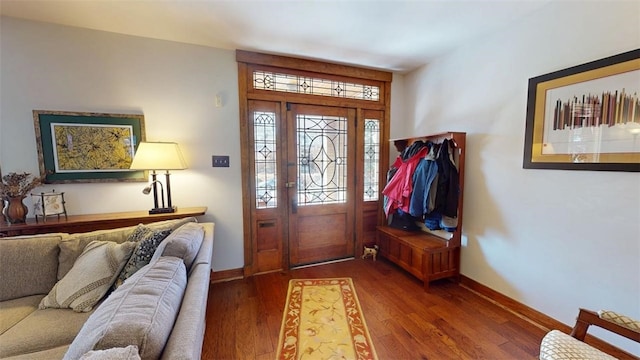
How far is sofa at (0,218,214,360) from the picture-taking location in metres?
0.73

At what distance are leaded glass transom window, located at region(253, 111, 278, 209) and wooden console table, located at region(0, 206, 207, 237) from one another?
66cm

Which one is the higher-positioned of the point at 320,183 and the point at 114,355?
the point at 320,183

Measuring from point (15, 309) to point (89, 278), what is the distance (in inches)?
14.7

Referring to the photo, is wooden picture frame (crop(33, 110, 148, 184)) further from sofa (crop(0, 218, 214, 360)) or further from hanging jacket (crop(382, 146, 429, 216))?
hanging jacket (crop(382, 146, 429, 216))

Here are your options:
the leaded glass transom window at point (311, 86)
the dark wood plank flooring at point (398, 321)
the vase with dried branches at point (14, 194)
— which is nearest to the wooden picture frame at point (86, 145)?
the vase with dried branches at point (14, 194)

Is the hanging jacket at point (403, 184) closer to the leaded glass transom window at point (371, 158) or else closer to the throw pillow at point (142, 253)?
the leaded glass transom window at point (371, 158)

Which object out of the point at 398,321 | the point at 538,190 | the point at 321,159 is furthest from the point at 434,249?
the point at 321,159

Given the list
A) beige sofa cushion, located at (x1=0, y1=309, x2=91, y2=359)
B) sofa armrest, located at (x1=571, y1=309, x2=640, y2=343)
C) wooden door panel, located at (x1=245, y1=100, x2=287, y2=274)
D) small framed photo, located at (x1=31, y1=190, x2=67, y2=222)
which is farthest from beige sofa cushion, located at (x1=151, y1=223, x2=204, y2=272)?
sofa armrest, located at (x1=571, y1=309, x2=640, y2=343)

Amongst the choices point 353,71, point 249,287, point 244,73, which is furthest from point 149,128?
point 353,71

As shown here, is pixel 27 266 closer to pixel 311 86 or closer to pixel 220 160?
pixel 220 160

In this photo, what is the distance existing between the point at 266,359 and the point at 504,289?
6.64 ft

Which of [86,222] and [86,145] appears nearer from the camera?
[86,222]

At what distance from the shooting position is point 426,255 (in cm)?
236

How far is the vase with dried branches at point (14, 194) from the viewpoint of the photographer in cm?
180
